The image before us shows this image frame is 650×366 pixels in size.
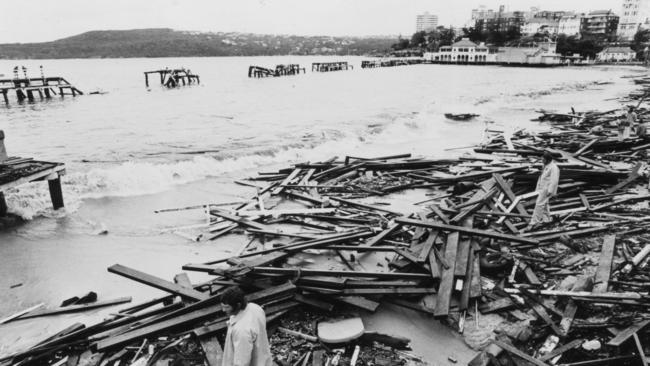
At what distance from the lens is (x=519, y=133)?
72.9 ft

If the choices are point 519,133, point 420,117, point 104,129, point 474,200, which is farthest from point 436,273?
point 104,129

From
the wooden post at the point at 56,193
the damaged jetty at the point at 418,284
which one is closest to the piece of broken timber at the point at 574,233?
the damaged jetty at the point at 418,284

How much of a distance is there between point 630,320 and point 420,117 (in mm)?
29995

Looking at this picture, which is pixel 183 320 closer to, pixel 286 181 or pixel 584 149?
pixel 286 181

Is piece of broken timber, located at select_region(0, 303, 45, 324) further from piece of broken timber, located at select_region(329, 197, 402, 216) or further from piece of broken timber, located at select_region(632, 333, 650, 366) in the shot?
piece of broken timber, located at select_region(632, 333, 650, 366)

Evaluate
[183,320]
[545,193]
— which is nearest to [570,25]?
[545,193]

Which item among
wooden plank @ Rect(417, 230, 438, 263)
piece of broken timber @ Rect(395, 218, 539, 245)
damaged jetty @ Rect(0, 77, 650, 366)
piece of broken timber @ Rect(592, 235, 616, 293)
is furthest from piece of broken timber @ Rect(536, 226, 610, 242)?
wooden plank @ Rect(417, 230, 438, 263)

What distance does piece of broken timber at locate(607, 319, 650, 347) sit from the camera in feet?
17.7

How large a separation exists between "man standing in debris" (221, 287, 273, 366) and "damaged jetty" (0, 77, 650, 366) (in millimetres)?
1291

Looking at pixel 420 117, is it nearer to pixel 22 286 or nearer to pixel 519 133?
pixel 519 133

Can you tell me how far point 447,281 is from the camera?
724 centimetres

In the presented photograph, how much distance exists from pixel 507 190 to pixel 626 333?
635cm

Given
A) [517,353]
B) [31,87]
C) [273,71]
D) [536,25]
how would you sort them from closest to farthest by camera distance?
[517,353] → [31,87] → [273,71] → [536,25]

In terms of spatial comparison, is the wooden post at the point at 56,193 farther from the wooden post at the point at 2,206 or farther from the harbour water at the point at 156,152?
the wooden post at the point at 2,206
